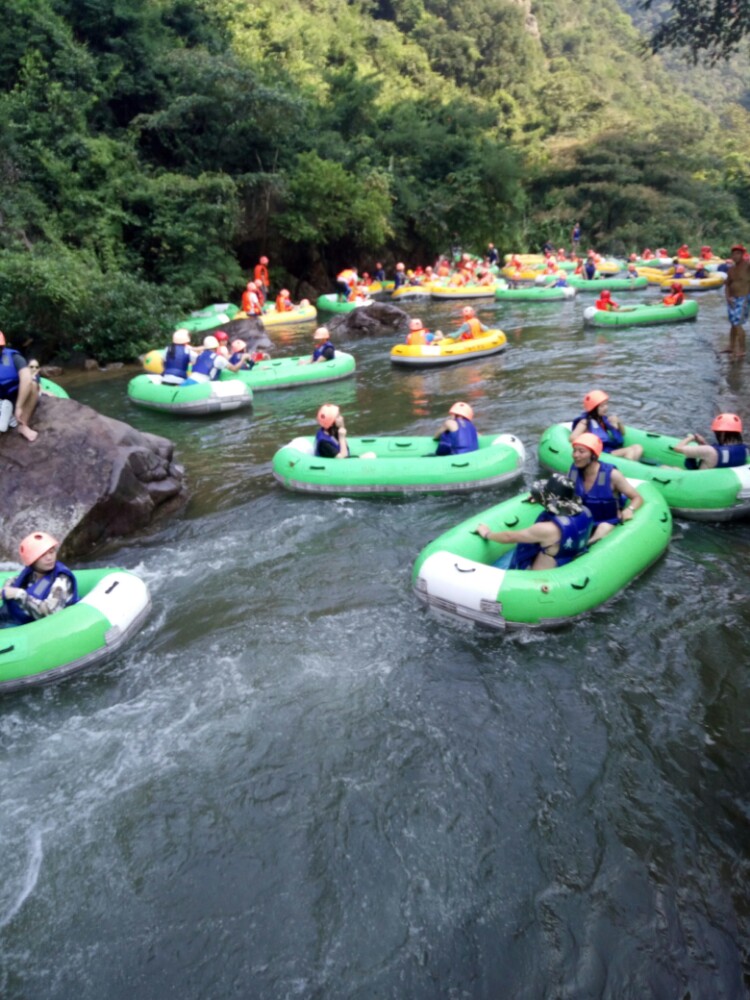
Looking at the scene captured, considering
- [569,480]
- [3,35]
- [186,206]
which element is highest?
[3,35]

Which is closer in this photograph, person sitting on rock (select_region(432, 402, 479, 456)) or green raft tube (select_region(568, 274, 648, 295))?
person sitting on rock (select_region(432, 402, 479, 456))

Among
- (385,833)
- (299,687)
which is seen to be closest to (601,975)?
(385,833)

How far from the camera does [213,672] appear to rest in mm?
4906

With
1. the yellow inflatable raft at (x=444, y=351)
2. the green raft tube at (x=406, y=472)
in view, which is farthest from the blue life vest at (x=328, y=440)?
the yellow inflatable raft at (x=444, y=351)

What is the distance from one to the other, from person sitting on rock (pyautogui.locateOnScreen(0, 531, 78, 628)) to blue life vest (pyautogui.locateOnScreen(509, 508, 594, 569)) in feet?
10.3

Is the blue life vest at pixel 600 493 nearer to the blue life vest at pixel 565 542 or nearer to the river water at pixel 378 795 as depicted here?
the blue life vest at pixel 565 542

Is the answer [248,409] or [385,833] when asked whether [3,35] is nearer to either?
[248,409]

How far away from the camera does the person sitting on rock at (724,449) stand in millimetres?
6754

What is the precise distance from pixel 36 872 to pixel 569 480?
3.98 meters

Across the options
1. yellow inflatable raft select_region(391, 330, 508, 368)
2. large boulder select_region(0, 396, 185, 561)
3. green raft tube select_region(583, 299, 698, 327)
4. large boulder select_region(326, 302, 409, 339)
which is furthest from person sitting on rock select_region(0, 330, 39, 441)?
green raft tube select_region(583, 299, 698, 327)

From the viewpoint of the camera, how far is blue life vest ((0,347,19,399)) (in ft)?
22.0

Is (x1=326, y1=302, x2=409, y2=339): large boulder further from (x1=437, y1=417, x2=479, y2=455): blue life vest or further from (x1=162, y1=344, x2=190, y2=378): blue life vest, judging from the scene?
(x1=437, y1=417, x2=479, y2=455): blue life vest

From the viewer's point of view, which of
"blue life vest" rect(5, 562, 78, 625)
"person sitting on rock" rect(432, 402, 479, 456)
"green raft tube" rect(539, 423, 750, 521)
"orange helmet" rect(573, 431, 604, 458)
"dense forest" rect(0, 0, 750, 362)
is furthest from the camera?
"dense forest" rect(0, 0, 750, 362)

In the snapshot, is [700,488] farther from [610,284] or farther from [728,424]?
[610,284]
